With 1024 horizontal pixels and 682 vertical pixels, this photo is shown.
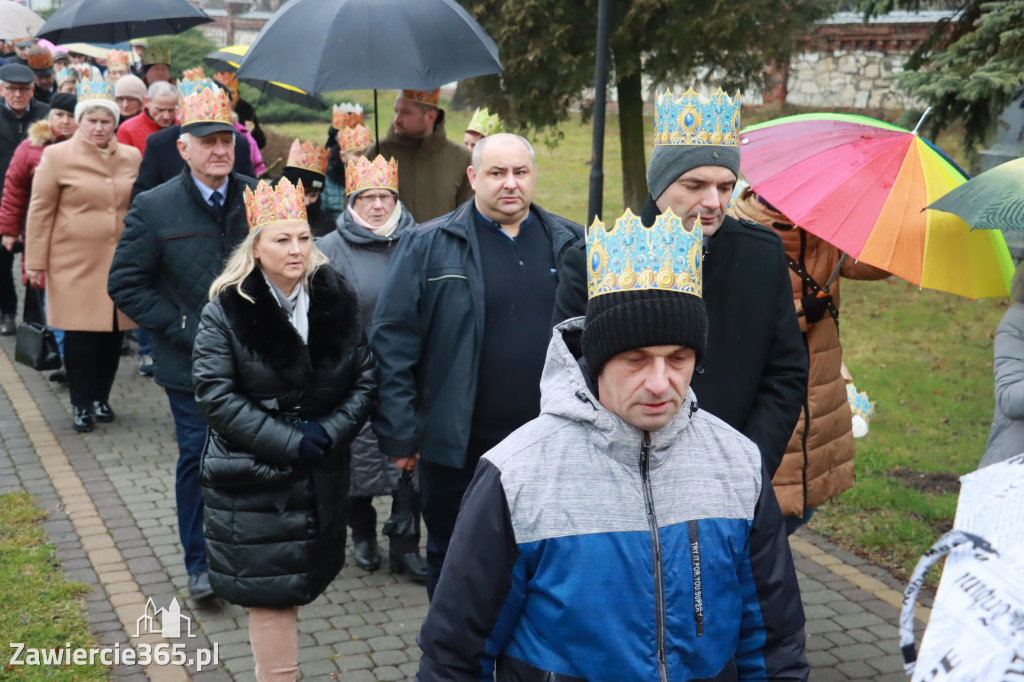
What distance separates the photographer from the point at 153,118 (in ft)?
32.0

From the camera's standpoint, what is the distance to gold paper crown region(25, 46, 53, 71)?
540 inches

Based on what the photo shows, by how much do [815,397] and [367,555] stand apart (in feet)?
8.71

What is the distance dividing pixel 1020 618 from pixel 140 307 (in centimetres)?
505

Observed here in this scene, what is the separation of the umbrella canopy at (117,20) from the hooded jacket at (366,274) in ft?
12.4

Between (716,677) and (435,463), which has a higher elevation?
(716,677)

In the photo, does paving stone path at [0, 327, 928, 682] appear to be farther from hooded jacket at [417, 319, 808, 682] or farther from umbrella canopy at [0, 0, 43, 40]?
umbrella canopy at [0, 0, 43, 40]

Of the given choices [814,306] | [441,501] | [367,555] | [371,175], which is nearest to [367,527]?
[367,555]

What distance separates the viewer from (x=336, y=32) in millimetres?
6113

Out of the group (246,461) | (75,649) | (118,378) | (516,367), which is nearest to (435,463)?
(516,367)

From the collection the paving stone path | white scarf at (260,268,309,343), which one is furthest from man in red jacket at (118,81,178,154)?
white scarf at (260,268,309,343)

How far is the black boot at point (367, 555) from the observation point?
6309mm

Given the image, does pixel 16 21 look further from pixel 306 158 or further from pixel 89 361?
pixel 306 158

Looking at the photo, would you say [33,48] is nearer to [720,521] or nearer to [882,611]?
[882,611]

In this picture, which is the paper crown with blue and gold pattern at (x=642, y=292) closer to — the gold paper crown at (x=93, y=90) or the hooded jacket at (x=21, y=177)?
the gold paper crown at (x=93, y=90)
